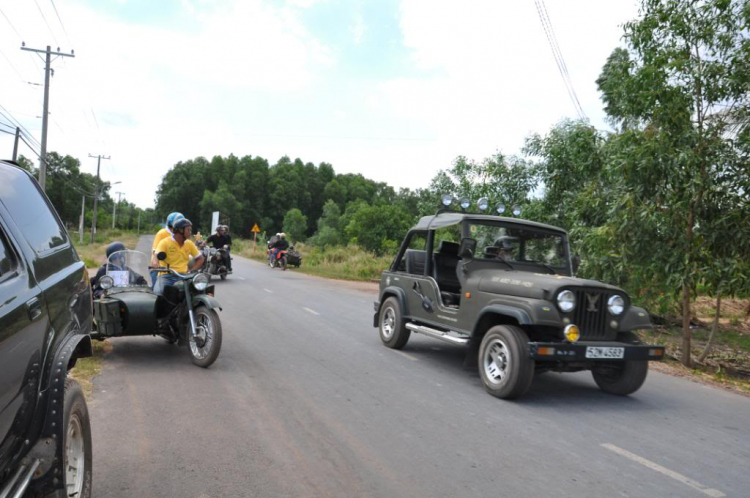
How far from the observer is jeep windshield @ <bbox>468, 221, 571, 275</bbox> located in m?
7.69

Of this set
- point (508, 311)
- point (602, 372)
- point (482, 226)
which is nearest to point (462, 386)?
point (508, 311)

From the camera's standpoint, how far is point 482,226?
7.79 m

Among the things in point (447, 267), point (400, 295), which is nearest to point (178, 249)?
point (400, 295)

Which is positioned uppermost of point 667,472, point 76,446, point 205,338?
point 76,446

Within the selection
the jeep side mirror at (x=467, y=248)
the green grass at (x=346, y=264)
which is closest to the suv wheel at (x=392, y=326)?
the jeep side mirror at (x=467, y=248)

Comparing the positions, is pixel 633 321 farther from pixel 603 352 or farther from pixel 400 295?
pixel 400 295

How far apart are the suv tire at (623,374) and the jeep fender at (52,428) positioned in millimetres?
5506

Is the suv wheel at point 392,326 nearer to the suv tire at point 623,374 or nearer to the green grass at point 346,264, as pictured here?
the suv tire at point 623,374

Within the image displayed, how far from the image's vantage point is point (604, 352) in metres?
6.07

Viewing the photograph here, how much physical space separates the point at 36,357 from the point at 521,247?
632 cm

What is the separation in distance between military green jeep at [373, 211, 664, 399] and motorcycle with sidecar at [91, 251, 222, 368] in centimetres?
286

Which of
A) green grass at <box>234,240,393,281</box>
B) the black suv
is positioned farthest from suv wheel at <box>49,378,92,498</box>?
green grass at <box>234,240,393,281</box>

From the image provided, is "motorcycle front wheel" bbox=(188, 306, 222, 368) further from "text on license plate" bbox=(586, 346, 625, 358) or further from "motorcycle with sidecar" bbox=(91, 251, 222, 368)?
"text on license plate" bbox=(586, 346, 625, 358)

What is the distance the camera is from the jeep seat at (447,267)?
8180mm
